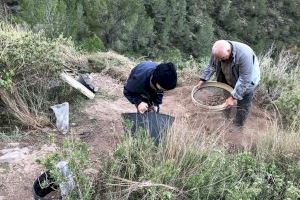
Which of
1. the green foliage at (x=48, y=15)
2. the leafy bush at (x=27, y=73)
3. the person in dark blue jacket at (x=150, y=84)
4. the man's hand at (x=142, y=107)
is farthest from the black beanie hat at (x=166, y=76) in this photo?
the green foliage at (x=48, y=15)

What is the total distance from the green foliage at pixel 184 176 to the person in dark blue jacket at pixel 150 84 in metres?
0.46

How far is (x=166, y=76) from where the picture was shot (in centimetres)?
350

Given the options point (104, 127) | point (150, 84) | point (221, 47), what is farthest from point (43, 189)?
point (221, 47)

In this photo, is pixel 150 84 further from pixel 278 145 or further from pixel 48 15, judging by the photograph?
pixel 48 15

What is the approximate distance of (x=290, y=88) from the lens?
619 centimetres

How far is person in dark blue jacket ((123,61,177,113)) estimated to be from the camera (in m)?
3.52

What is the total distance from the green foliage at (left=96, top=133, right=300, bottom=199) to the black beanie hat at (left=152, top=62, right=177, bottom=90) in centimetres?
44

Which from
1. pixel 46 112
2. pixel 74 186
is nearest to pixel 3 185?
pixel 74 186

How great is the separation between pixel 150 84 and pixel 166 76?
29 centimetres

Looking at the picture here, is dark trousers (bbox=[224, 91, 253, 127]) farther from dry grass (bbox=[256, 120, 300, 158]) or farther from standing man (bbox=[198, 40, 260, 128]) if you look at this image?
dry grass (bbox=[256, 120, 300, 158])

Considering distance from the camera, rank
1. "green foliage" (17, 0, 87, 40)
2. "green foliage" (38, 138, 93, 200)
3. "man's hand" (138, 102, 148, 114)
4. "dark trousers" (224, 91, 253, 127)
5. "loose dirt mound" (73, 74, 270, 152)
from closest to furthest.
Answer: "green foliage" (38, 138, 93, 200) → "man's hand" (138, 102, 148, 114) → "loose dirt mound" (73, 74, 270, 152) → "dark trousers" (224, 91, 253, 127) → "green foliage" (17, 0, 87, 40)

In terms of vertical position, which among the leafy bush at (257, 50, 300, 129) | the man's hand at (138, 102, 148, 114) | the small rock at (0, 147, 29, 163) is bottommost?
the leafy bush at (257, 50, 300, 129)

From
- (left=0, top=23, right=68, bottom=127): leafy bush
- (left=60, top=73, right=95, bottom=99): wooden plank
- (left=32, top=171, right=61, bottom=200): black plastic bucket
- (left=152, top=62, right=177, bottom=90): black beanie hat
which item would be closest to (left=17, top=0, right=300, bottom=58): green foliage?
(left=60, top=73, right=95, bottom=99): wooden plank

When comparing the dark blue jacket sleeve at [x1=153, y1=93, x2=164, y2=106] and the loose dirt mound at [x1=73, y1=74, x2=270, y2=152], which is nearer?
the dark blue jacket sleeve at [x1=153, y1=93, x2=164, y2=106]
